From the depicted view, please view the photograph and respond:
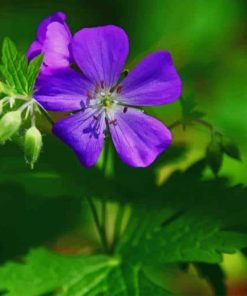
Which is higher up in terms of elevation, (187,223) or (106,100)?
(106,100)

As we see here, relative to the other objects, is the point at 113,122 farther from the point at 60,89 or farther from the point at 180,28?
the point at 180,28

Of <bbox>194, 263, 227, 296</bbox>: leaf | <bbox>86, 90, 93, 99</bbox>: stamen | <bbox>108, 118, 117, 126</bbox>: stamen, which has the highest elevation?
<bbox>86, 90, 93, 99</bbox>: stamen

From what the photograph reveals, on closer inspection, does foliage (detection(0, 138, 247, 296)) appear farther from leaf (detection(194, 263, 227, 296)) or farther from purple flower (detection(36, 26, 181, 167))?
purple flower (detection(36, 26, 181, 167))

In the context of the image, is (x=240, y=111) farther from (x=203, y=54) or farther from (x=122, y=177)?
(x=122, y=177)

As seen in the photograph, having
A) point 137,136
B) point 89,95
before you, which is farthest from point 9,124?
point 137,136

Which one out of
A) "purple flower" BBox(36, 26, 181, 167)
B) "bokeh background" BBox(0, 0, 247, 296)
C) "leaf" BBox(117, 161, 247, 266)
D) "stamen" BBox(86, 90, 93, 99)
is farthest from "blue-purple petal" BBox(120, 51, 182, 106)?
"bokeh background" BBox(0, 0, 247, 296)


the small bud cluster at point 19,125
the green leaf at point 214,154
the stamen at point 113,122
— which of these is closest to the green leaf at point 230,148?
the green leaf at point 214,154

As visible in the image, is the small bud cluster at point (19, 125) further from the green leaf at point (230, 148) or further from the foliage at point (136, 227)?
the green leaf at point (230, 148)
